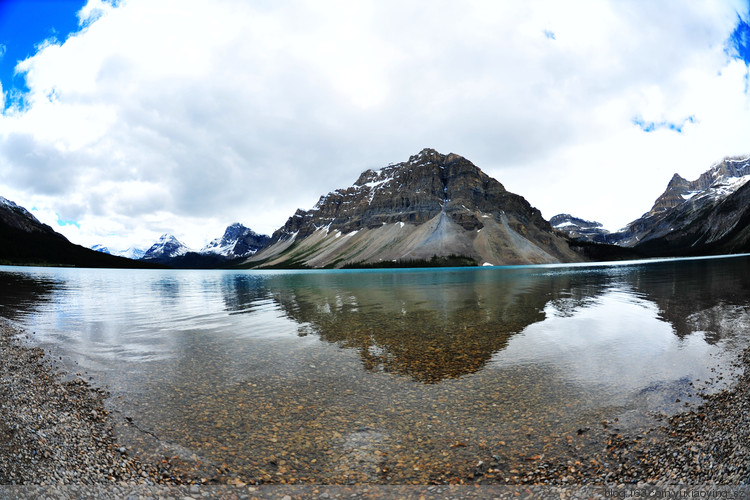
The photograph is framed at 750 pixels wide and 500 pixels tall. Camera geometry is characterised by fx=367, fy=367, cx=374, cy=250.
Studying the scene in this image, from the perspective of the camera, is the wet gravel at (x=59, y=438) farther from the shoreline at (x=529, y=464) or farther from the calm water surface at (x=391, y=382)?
the calm water surface at (x=391, y=382)

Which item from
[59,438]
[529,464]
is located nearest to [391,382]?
[529,464]

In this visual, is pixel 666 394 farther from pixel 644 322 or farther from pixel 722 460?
pixel 644 322

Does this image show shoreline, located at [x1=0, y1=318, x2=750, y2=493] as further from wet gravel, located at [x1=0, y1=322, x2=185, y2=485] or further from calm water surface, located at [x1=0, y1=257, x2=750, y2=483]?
calm water surface, located at [x1=0, y1=257, x2=750, y2=483]

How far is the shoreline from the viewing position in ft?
31.3

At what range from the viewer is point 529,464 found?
10586 mm

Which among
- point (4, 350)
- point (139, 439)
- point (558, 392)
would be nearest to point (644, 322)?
point (558, 392)

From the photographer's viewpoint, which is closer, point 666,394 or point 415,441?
point 415,441

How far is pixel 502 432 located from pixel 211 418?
422 inches

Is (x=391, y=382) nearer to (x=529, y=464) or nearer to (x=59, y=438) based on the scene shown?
(x=529, y=464)

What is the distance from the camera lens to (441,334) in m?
29.0

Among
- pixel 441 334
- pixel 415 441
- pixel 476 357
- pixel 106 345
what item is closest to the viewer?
pixel 415 441

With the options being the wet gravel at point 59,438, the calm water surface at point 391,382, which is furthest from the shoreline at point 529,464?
the calm water surface at point 391,382

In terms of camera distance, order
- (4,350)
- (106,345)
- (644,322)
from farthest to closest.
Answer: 1. (644,322)
2. (106,345)
3. (4,350)

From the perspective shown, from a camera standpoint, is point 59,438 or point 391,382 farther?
point 391,382
